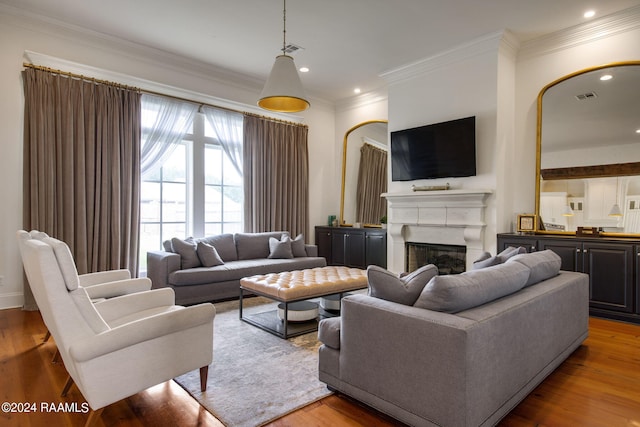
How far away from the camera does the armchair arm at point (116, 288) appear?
115 inches

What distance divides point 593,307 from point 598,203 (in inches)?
46.9

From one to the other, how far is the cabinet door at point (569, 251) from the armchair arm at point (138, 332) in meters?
3.85

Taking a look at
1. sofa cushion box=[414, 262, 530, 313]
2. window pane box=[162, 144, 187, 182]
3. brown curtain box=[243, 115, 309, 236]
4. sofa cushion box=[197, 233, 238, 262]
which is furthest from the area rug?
brown curtain box=[243, 115, 309, 236]

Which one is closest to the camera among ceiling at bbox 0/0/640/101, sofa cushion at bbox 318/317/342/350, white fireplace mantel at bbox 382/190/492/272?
sofa cushion at bbox 318/317/342/350

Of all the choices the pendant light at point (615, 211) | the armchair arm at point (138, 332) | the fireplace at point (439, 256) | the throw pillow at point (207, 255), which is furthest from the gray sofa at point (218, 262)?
the pendant light at point (615, 211)

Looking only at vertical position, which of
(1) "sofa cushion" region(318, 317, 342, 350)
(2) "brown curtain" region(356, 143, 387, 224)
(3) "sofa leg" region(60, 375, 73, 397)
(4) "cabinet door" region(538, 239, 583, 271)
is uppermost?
(2) "brown curtain" region(356, 143, 387, 224)

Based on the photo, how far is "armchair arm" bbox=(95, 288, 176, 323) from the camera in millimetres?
2504

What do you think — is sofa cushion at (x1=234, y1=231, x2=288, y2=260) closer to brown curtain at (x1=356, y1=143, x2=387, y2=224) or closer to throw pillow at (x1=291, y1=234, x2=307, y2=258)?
throw pillow at (x1=291, y1=234, x2=307, y2=258)

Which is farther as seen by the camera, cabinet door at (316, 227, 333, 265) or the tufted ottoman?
cabinet door at (316, 227, 333, 265)

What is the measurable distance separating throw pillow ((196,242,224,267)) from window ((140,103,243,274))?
3.25 ft

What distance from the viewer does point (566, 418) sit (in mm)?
2072

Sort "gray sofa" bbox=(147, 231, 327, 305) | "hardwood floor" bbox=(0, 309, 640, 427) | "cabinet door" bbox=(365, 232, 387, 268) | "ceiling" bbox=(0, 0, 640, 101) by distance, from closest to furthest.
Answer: "hardwood floor" bbox=(0, 309, 640, 427) < "ceiling" bbox=(0, 0, 640, 101) < "gray sofa" bbox=(147, 231, 327, 305) < "cabinet door" bbox=(365, 232, 387, 268)

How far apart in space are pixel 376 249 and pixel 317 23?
3478 millimetres

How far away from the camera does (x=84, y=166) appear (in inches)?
173
